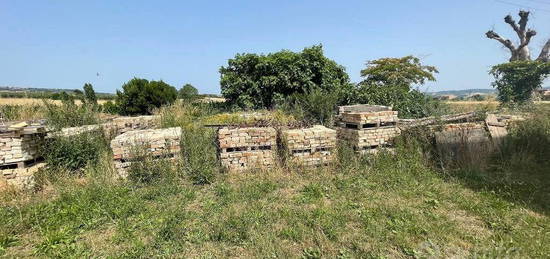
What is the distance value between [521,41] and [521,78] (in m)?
4.53

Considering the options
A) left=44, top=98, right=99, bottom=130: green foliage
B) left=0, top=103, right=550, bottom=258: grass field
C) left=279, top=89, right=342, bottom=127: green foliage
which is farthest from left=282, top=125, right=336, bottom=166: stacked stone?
left=44, top=98, right=99, bottom=130: green foliage

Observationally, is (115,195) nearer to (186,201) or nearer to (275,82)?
(186,201)

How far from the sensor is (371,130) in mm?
5539

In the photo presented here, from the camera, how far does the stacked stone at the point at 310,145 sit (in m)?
Answer: 5.18

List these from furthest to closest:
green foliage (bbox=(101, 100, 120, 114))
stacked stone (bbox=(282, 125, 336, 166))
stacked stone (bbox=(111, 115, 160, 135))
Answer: green foliage (bbox=(101, 100, 120, 114))
stacked stone (bbox=(111, 115, 160, 135))
stacked stone (bbox=(282, 125, 336, 166))

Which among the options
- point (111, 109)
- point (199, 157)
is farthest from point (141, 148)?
point (111, 109)

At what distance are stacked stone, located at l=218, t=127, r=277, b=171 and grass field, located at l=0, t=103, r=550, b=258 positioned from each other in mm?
203

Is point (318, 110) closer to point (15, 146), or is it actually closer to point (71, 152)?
point (71, 152)

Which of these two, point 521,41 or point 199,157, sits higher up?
point 521,41

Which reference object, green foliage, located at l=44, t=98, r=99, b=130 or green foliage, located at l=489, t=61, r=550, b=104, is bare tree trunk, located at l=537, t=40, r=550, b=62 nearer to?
green foliage, located at l=489, t=61, r=550, b=104

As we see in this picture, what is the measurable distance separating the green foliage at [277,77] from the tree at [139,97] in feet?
13.9

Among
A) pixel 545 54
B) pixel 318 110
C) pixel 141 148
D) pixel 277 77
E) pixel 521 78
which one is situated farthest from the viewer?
pixel 545 54

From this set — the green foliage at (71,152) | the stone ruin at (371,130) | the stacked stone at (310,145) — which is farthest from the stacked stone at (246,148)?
the green foliage at (71,152)

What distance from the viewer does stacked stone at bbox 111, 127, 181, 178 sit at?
4.78 m
